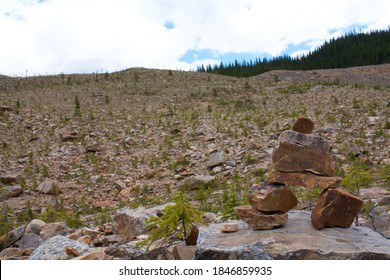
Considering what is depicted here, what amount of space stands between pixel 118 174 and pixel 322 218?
29.7 feet

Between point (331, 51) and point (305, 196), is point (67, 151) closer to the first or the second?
point (305, 196)

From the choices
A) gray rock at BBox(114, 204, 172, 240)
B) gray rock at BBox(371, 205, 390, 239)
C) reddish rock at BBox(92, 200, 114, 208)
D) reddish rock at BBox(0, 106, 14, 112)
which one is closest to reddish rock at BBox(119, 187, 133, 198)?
reddish rock at BBox(92, 200, 114, 208)

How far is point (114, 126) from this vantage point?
18188 mm

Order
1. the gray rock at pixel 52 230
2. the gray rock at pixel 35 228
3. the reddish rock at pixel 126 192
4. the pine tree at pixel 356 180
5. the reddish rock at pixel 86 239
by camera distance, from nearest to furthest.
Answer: the reddish rock at pixel 86 239
the gray rock at pixel 52 230
the gray rock at pixel 35 228
the pine tree at pixel 356 180
the reddish rock at pixel 126 192

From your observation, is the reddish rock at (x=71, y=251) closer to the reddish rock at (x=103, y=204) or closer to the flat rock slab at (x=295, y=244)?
the flat rock slab at (x=295, y=244)

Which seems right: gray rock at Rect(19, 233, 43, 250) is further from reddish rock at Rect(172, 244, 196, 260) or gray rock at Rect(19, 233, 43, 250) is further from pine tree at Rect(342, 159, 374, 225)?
pine tree at Rect(342, 159, 374, 225)

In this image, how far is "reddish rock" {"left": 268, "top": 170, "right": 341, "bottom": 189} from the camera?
5770 millimetres

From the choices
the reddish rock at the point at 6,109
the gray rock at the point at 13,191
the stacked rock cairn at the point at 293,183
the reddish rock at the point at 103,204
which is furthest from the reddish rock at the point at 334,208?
the reddish rock at the point at 6,109

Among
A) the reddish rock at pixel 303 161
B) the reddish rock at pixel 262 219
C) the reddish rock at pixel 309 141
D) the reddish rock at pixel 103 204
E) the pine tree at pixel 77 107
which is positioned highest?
the pine tree at pixel 77 107

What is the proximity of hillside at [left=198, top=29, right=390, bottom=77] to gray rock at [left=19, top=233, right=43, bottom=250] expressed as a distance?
63.3m

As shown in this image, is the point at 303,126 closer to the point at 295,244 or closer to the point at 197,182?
the point at 295,244

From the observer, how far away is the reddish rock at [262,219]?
5.77 m

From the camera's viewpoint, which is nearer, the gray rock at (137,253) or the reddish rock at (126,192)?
the gray rock at (137,253)

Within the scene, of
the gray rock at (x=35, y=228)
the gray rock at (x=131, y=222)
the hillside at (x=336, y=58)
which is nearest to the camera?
the gray rock at (x=131, y=222)
